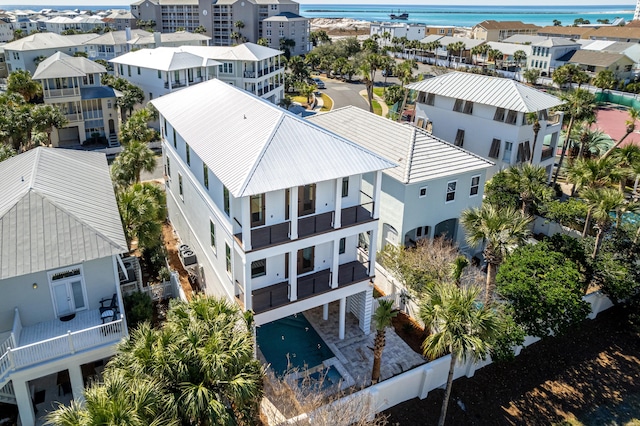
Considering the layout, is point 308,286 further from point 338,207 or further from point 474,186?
point 474,186

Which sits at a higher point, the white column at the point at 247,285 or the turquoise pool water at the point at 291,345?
the white column at the point at 247,285

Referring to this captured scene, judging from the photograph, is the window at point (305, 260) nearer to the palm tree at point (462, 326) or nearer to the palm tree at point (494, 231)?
the palm tree at point (462, 326)

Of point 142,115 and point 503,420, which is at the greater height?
point 142,115

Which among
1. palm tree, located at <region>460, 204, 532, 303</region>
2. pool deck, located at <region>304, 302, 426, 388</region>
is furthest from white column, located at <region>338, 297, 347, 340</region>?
palm tree, located at <region>460, 204, 532, 303</region>

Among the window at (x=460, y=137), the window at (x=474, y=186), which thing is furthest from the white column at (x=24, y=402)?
the window at (x=460, y=137)

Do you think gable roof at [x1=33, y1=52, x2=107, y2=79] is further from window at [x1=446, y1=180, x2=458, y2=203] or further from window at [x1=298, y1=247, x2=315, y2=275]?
window at [x1=446, y1=180, x2=458, y2=203]

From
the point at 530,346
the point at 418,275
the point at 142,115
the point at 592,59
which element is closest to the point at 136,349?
the point at 418,275

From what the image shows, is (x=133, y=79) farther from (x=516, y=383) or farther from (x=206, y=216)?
(x=516, y=383)

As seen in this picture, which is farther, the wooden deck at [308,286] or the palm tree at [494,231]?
the palm tree at [494,231]
